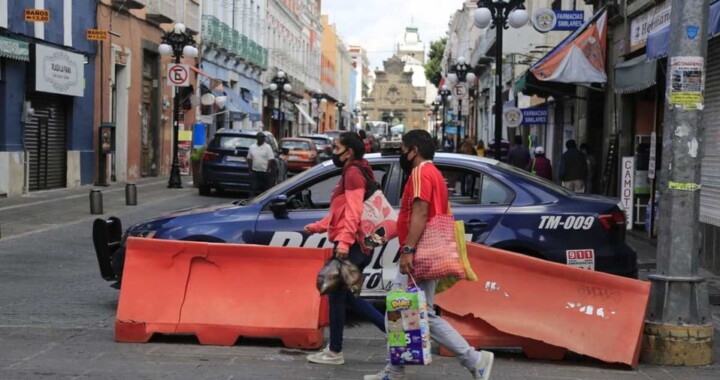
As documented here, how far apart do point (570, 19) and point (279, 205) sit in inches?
566

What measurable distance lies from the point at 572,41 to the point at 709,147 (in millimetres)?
6339

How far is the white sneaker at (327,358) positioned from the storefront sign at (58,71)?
16.8 metres

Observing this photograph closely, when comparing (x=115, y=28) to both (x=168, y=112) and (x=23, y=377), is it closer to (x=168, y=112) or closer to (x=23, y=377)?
(x=168, y=112)

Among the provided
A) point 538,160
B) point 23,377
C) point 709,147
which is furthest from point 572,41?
point 23,377

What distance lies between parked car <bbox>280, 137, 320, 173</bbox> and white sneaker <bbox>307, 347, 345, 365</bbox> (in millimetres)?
24812

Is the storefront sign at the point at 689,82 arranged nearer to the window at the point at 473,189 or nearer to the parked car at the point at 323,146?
the window at the point at 473,189

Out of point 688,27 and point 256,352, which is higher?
point 688,27

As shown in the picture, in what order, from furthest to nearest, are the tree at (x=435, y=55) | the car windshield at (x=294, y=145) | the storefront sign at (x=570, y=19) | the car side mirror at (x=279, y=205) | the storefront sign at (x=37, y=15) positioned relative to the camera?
1. the tree at (x=435, y=55)
2. the car windshield at (x=294, y=145)
3. the storefront sign at (x=570, y=19)
4. the storefront sign at (x=37, y=15)
5. the car side mirror at (x=279, y=205)

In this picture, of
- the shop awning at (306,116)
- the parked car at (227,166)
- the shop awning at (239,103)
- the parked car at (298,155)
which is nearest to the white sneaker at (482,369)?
the parked car at (227,166)

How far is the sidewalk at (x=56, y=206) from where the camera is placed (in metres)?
15.7

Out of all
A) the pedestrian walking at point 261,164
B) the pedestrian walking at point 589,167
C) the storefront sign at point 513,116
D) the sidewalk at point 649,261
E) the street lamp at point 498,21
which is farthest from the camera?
the storefront sign at point 513,116

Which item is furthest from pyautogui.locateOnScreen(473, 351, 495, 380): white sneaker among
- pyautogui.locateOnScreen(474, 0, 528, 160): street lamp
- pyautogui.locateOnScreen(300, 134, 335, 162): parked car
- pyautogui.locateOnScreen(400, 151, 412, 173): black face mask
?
pyautogui.locateOnScreen(300, 134, 335, 162): parked car

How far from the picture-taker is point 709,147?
43.0 ft

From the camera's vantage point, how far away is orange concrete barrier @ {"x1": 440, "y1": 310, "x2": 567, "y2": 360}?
726 cm
